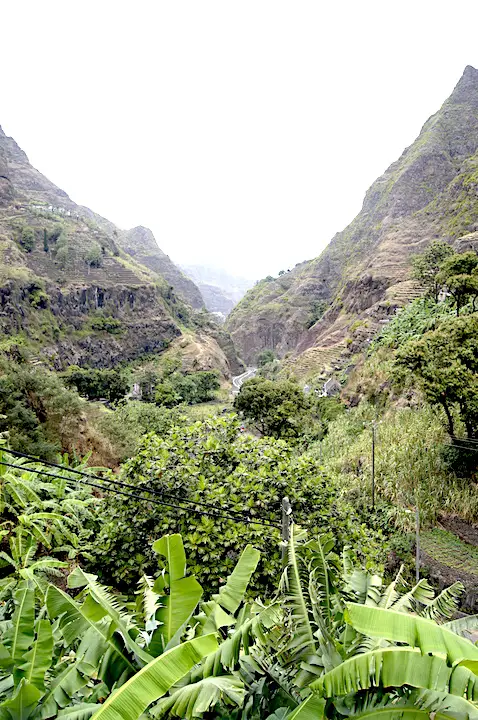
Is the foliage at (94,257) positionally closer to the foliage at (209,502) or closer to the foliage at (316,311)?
the foliage at (316,311)

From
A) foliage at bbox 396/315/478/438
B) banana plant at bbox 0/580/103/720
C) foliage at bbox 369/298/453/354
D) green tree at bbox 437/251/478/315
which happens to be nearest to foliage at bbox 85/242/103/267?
foliage at bbox 369/298/453/354

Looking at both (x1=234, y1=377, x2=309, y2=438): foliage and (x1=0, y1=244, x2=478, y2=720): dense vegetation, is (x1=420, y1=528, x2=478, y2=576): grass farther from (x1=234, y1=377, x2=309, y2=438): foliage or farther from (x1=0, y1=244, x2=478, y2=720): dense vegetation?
(x1=234, y1=377, x2=309, y2=438): foliage

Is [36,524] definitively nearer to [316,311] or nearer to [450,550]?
[450,550]

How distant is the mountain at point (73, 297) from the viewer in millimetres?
56719

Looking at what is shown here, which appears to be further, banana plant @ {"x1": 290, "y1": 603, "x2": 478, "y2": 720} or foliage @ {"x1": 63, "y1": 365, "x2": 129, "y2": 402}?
foliage @ {"x1": 63, "y1": 365, "x2": 129, "y2": 402}

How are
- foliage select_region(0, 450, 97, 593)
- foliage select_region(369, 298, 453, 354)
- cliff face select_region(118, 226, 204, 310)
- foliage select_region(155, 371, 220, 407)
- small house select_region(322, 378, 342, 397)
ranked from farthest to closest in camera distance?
cliff face select_region(118, 226, 204, 310) < foliage select_region(155, 371, 220, 407) < small house select_region(322, 378, 342, 397) < foliage select_region(369, 298, 453, 354) < foliage select_region(0, 450, 97, 593)

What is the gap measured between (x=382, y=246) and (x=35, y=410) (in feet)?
203

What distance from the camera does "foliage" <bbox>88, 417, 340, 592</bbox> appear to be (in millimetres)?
5449

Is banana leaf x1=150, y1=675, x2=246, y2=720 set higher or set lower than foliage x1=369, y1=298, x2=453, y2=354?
lower

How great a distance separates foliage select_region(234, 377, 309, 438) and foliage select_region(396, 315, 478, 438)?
6767 millimetres

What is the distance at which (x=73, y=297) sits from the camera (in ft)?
214

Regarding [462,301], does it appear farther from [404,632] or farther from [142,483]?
[404,632]

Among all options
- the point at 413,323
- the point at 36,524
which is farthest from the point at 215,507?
the point at 413,323

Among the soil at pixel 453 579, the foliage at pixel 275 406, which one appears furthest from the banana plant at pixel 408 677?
the foliage at pixel 275 406
